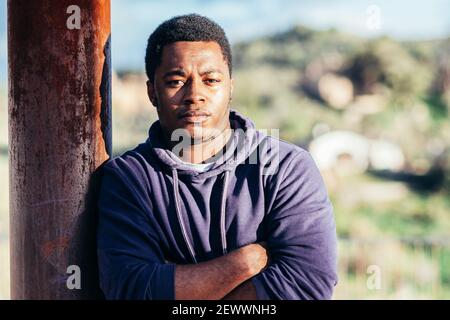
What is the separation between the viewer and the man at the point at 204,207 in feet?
7.08

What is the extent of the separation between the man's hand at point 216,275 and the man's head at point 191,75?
1.29 feet

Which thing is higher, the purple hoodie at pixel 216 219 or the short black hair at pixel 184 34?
the short black hair at pixel 184 34

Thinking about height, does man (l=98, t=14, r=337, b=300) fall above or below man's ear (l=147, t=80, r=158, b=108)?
below

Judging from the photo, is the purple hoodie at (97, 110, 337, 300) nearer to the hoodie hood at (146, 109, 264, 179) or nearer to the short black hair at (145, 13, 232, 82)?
the hoodie hood at (146, 109, 264, 179)

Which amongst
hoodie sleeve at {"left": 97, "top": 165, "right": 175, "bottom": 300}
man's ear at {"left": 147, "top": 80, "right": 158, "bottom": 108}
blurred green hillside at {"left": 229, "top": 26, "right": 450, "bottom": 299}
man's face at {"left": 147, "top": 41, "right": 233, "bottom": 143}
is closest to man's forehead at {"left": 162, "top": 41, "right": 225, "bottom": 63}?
man's face at {"left": 147, "top": 41, "right": 233, "bottom": 143}

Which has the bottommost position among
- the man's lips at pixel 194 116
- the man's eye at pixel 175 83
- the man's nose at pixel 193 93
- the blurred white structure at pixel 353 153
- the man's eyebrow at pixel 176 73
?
the blurred white structure at pixel 353 153

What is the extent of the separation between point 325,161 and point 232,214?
45.2 ft

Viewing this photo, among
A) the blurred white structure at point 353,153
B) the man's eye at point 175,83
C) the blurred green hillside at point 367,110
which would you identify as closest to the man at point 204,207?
the man's eye at point 175,83

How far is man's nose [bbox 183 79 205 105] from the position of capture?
2.21 meters

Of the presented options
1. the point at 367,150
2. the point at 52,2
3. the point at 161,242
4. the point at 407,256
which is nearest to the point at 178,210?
the point at 161,242

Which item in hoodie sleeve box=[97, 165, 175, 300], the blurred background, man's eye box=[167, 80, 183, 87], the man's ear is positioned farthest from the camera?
the blurred background

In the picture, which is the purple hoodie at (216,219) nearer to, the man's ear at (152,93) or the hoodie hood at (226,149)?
the hoodie hood at (226,149)

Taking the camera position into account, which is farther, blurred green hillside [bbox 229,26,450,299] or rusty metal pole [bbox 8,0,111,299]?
blurred green hillside [bbox 229,26,450,299]
